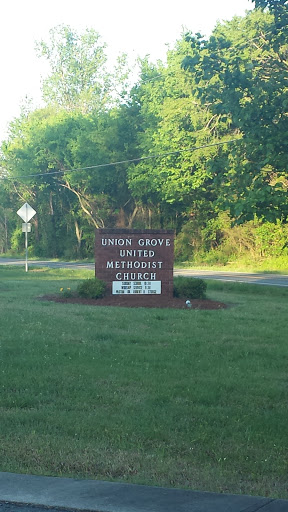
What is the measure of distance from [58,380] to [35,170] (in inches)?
1868

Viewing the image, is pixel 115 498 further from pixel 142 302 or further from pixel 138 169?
pixel 138 169

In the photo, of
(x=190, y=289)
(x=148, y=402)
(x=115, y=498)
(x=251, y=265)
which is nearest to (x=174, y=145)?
(x=251, y=265)

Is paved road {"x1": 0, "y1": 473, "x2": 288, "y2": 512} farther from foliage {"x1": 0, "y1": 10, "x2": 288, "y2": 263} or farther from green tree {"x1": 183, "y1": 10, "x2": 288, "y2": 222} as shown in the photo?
foliage {"x1": 0, "y1": 10, "x2": 288, "y2": 263}

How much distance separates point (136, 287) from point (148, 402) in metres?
10.7

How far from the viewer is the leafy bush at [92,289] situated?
1738 centimetres

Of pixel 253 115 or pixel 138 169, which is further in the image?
pixel 138 169

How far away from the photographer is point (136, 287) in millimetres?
17766

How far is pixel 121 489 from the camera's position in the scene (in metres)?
Result: 4.73

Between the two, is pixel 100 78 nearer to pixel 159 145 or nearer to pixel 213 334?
pixel 159 145

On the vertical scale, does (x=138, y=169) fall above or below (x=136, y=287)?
above

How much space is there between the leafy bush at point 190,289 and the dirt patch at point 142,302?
0.85ft

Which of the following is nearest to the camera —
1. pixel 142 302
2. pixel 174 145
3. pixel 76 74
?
pixel 142 302

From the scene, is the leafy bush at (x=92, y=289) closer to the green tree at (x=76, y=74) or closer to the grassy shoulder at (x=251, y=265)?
the grassy shoulder at (x=251, y=265)

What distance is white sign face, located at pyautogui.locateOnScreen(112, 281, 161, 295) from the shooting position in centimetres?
1767
